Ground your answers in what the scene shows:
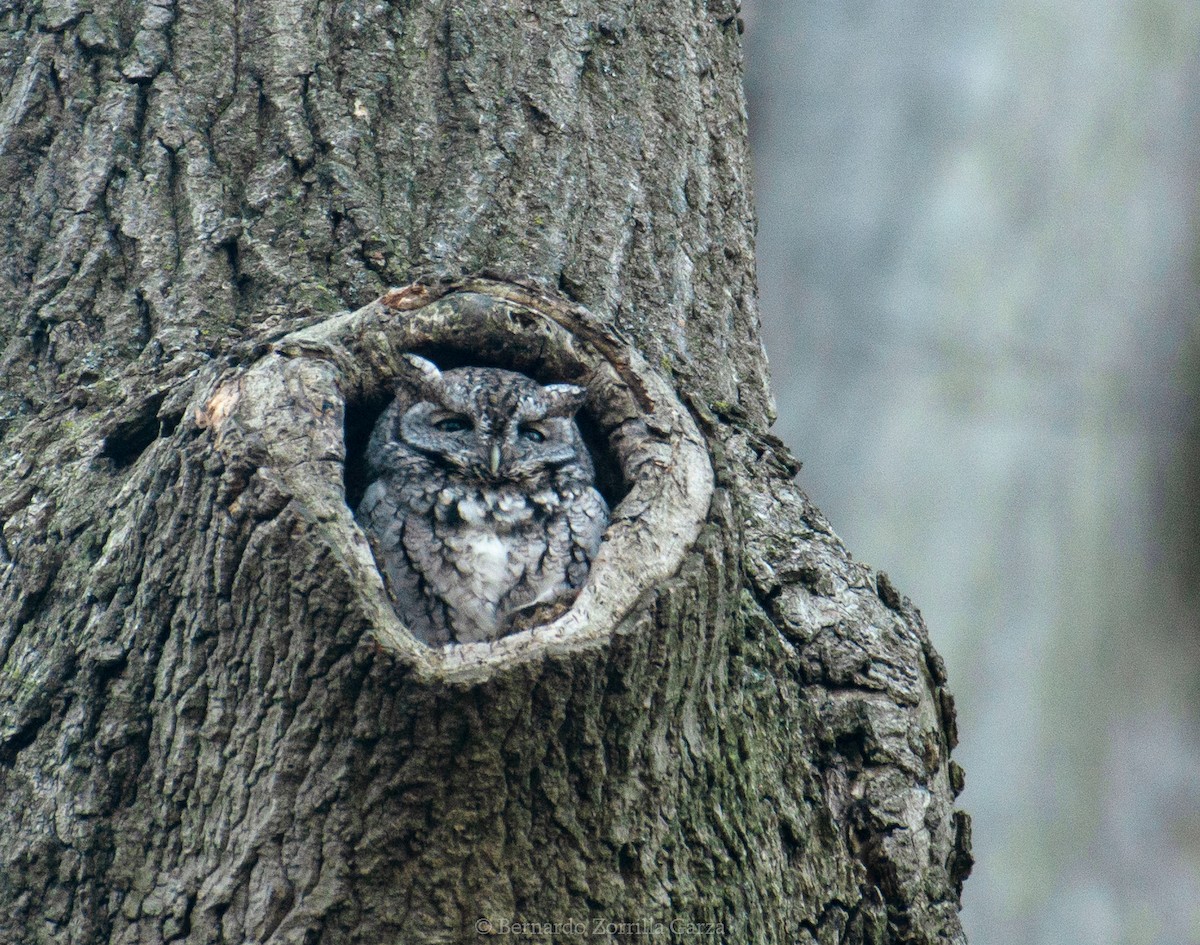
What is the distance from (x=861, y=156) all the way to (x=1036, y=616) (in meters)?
1.48

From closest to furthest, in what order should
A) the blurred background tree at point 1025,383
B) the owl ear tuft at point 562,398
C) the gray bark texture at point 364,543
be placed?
the gray bark texture at point 364,543
the owl ear tuft at point 562,398
the blurred background tree at point 1025,383

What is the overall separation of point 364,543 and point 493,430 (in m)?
0.81

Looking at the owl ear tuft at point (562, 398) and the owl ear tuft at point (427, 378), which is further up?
the owl ear tuft at point (562, 398)

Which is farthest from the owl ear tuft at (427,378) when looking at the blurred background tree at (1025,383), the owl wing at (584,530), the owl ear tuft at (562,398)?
the blurred background tree at (1025,383)

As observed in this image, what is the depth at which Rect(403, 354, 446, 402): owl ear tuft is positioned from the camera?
6.41ft

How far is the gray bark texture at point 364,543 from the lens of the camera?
57.6 inches

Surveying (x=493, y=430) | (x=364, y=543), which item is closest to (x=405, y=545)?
(x=493, y=430)

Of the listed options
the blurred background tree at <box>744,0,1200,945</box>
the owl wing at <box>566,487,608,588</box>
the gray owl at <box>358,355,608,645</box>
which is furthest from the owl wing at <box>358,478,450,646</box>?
the blurred background tree at <box>744,0,1200,945</box>

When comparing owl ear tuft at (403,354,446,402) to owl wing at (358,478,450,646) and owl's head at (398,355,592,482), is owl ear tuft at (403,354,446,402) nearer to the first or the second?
owl's head at (398,355,592,482)

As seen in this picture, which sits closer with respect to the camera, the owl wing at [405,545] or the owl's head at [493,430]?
the owl wing at [405,545]

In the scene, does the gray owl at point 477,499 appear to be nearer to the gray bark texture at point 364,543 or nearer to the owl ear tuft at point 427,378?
the owl ear tuft at point 427,378

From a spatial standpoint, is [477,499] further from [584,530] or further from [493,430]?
[584,530]

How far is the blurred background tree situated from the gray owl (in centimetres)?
163

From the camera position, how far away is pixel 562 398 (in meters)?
2.03
